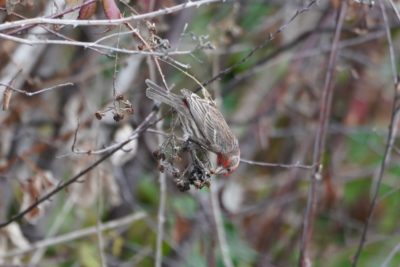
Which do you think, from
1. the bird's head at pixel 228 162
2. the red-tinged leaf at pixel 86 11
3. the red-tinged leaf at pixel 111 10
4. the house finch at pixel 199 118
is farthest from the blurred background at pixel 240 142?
the red-tinged leaf at pixel 111 10

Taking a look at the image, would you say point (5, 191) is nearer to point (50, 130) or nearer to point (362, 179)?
point (50, 130)

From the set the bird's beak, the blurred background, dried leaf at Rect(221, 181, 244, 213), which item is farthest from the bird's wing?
dried leaf at Rect(221, 181, 244, 213)

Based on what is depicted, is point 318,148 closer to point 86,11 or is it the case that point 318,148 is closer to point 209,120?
point 209,120

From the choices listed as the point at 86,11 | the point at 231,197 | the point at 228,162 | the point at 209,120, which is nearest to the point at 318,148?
the point at 228,162

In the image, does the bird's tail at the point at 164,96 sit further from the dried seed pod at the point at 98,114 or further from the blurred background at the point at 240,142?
the blurred background at the point at 240,142

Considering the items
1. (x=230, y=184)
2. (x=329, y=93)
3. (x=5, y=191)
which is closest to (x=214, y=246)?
(x=230, y=184)

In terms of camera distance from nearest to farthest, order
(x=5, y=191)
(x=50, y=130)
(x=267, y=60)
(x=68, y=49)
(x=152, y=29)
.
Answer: (x=152, y=29) → (x=267, y=60) → (x=5, y=191) → (x=50, y=130) → (x=68, y=49)
